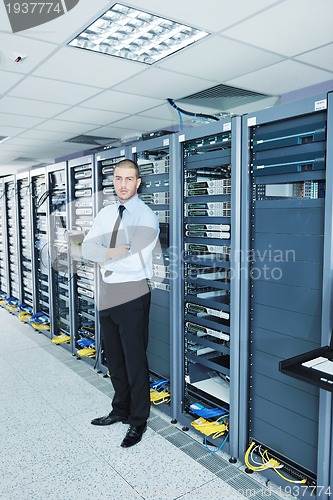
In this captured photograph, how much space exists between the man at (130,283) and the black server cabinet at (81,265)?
1003 mm

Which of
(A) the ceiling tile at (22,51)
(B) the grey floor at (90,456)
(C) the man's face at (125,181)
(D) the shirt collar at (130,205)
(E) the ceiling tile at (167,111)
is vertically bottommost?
(B) the grey floor at (90,456)

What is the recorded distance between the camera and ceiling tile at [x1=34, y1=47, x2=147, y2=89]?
8.09 feet

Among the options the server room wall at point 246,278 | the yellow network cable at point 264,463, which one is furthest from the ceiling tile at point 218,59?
the yellow network cable at point 264,463

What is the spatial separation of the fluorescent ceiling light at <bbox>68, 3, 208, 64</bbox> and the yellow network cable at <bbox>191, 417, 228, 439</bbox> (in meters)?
2.19

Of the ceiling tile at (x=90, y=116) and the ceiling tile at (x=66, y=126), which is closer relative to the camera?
the ceiling tile at (x=90, y=116)

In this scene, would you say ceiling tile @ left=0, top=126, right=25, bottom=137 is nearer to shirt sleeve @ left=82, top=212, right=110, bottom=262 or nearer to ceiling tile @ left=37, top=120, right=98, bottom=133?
ceiling tile @ left=37, top=120, right=98, bottom=133

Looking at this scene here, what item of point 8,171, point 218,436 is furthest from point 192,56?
point 8,171

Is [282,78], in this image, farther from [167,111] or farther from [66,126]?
[66,126]

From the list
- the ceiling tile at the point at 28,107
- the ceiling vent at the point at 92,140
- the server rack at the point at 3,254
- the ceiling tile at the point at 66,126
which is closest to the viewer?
the ceiling tile at the point at 28,107

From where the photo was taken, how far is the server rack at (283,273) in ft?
5.59

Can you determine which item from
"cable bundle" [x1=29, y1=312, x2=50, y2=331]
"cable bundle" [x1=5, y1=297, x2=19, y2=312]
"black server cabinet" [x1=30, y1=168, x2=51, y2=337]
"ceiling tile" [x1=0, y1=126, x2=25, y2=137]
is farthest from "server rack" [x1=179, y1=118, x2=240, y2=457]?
"cable bundle" [x1=5, y1=297, x2=19, y2=312]

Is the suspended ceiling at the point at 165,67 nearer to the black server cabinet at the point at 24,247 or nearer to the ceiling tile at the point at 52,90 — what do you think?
the ceiling tile at the point at 52,90

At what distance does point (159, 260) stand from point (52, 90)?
1.70 metres

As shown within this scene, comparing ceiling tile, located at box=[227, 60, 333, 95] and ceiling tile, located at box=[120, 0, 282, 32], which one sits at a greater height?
ceiling tile, located at box=[227, 60, 333, 95]
